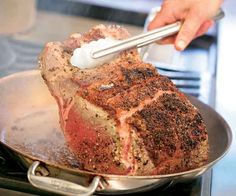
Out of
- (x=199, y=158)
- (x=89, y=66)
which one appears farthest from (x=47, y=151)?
(x=199, y=158)

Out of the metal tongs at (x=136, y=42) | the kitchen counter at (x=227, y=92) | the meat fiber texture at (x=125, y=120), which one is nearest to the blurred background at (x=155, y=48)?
the kitchen counter at (x=227, y=92)

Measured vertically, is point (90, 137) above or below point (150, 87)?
below

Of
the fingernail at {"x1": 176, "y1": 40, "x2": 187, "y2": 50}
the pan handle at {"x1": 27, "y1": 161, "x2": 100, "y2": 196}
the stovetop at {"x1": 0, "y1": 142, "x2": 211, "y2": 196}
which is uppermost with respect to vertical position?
the fingernail at {"x1": 176, "y1": 40, "x2": 187, "y2": 50}

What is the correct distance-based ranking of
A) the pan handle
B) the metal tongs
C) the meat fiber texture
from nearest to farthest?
the pan handle, the meat fiber texture, the metal tongs

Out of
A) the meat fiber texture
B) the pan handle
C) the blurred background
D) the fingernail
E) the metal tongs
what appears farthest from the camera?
the fingernail

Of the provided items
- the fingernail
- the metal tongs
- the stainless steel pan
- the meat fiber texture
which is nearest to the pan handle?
the stainless steel pan

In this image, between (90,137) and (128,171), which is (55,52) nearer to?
(90,137)

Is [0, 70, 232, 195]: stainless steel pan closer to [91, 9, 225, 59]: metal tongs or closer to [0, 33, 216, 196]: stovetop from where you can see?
[0, 33, 216, 196]: stovetop

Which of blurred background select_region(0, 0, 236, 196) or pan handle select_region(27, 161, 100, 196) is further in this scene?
blurred background select_region(0, 0, 236, 196)
